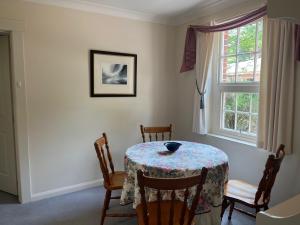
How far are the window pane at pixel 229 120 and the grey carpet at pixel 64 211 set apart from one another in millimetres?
1093

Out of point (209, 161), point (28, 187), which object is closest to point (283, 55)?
point (209, 161)

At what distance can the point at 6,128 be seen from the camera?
3.09 metres

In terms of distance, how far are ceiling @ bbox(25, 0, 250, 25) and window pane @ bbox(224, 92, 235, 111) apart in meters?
1.14

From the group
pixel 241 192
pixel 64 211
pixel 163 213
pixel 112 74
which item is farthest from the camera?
pixel 112 74

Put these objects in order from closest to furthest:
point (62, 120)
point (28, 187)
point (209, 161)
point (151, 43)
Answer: point (209, 161), point (28, 187), point (62, 120), point (151, 43)

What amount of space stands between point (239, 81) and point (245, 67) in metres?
0.19

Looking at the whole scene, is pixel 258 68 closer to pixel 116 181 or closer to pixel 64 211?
pixel 116 181

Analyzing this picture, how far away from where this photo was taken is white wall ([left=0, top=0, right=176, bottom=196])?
288 centimetres

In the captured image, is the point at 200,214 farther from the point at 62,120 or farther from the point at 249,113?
the point at 62,120

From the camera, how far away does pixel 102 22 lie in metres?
3.29

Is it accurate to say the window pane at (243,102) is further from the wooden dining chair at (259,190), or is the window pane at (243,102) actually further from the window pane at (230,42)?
the wooden dining chair at (259,190)

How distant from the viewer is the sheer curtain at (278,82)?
235 cm

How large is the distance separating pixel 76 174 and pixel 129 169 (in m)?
1.43

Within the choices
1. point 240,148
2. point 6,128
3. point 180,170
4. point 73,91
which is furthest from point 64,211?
point 240,148
